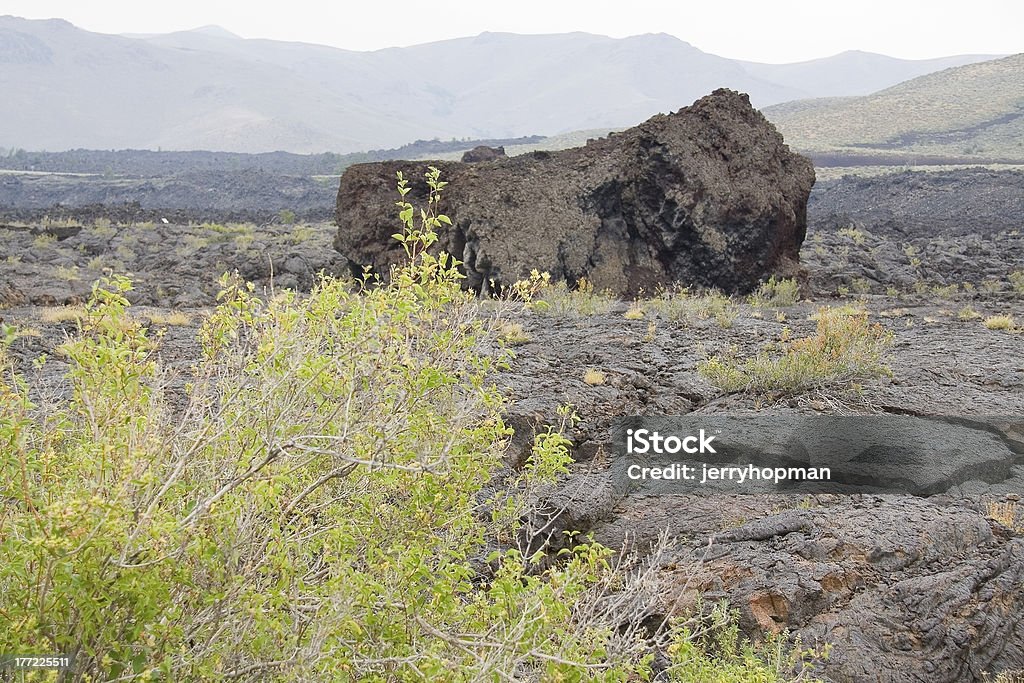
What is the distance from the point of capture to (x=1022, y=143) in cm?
6009

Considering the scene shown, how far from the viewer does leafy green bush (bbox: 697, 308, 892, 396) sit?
24.7ft

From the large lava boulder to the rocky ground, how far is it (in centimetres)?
126

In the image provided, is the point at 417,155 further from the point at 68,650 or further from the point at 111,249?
the point at 68,650

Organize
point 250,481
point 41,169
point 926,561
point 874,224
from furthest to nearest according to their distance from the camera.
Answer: point 41,169 < point 874,224 < point 926,561 < point 250,481

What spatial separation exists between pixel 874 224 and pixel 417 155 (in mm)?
62172

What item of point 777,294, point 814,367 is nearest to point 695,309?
point 777,294

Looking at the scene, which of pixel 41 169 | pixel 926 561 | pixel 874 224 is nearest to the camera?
pixel 926 561

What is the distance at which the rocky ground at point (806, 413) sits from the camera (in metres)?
4.15

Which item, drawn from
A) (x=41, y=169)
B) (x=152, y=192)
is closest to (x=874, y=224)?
(x=152, y=192)

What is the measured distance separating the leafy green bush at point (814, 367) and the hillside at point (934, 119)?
55.8 meters

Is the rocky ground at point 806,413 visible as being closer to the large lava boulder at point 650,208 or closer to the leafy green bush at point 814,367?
the leafy green bush at point 814,367

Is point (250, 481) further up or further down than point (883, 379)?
further up

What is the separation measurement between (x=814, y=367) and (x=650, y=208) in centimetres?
807

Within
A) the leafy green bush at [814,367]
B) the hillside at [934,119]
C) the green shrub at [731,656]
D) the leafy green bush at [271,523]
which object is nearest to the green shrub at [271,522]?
the leafy green bush at [271,523]
